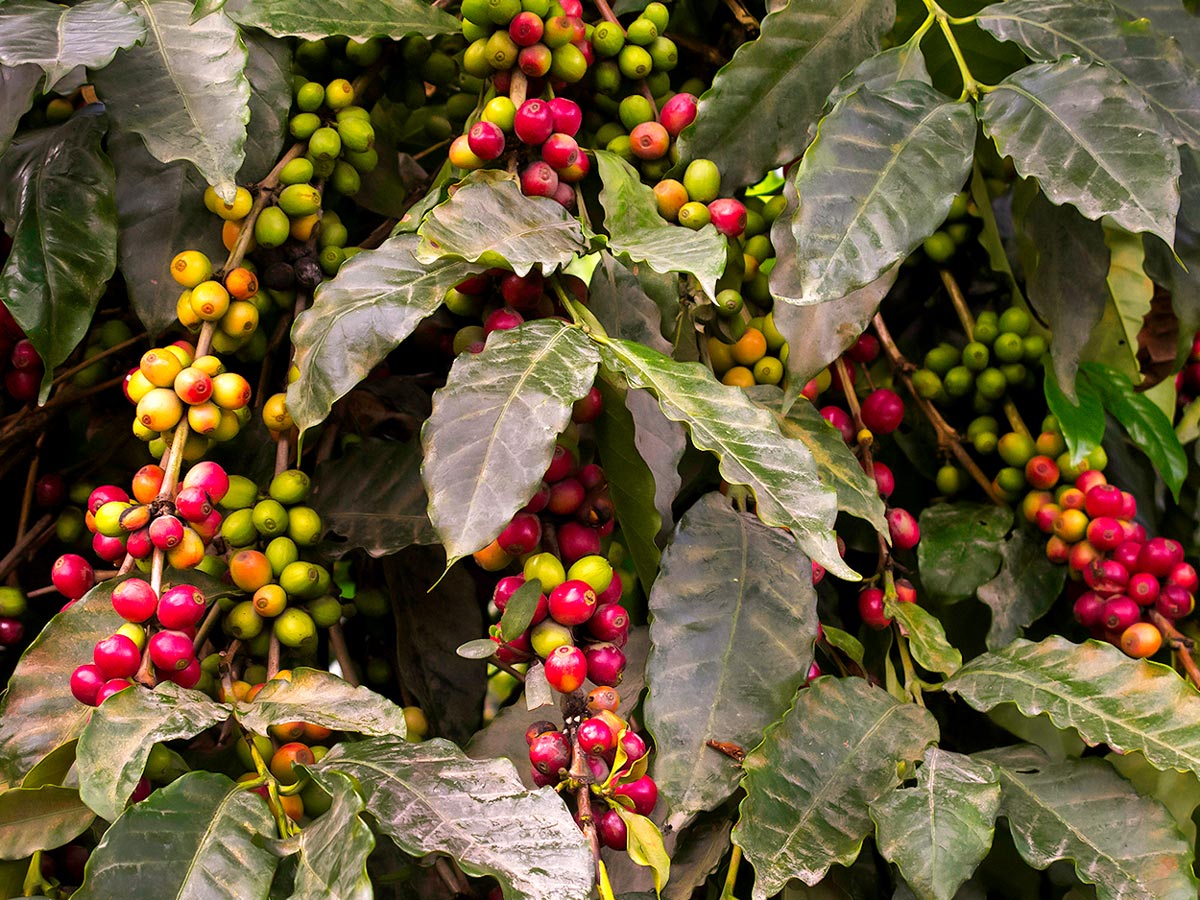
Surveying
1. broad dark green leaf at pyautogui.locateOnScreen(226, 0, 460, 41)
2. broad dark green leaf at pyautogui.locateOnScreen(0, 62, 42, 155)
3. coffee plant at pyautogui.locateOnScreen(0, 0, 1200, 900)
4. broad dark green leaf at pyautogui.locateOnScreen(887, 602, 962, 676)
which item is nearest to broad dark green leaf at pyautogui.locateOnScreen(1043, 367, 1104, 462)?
coffee plant at pyautogui.locateOnScreen(0, 0, 1200, 900)

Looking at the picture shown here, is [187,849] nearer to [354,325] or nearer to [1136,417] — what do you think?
[354,325]

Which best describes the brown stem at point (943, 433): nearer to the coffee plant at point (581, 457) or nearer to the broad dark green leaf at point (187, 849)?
the coffee plant at point (581, 457)

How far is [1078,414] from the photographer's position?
0.86m

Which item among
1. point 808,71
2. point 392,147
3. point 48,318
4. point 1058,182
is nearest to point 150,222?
point 48,318

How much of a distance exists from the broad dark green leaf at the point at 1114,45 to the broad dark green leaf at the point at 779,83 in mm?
94

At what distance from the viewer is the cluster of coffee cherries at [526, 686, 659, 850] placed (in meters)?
0.56

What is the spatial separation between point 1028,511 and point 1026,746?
248 millimetres

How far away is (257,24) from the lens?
29.0 inches

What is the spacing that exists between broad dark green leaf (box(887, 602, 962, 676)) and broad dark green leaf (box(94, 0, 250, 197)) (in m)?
0.54

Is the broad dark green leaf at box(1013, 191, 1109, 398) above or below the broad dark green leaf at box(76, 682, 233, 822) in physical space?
above

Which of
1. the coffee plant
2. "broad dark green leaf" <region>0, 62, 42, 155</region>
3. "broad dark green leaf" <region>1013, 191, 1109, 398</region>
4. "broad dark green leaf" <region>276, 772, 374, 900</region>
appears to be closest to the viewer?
"broad dark green leaf" <region>276, 772, 374, 900</region>

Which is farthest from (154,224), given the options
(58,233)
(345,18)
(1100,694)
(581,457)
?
(1100,694)

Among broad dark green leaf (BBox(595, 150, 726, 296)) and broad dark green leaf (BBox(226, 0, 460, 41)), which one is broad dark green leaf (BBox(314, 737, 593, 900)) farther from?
broad dark green leaf (BBox(226, 0, 460, 41))

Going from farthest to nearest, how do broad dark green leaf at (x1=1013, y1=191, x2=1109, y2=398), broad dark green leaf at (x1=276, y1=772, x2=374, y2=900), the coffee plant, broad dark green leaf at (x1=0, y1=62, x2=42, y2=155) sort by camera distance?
broad dark green leaf at (x1=1013, y1=191, x2=1109, y2=398), broad dark green leaf at (x1=0, y1=62, x2=42, y2=155), the coffee plant, broad dark green leaf at (x1=276, y1=772, x2=374, y2=900)
